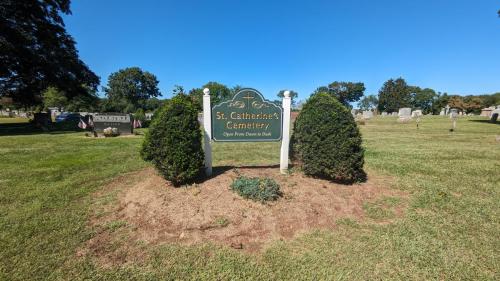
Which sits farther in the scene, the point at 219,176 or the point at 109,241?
the point at 219,176

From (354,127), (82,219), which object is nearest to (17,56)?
(82,219)

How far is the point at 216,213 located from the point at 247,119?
7.45ft

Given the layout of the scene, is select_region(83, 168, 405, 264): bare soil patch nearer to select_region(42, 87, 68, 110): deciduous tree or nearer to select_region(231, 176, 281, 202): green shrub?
select_region(231, 176, 281, 202): green shrub

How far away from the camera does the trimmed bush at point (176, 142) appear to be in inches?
171

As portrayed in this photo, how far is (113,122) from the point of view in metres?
16.4

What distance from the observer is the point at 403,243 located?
326cm

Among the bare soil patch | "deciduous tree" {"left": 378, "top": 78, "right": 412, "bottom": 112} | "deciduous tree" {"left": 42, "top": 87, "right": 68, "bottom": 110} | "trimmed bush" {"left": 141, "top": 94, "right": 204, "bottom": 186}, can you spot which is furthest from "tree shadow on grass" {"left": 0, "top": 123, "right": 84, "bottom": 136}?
"deciduous tree" {"left": 378, "top": 78, "right": 412, "bottom": 112}

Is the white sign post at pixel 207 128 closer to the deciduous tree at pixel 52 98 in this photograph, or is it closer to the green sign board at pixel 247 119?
the green sign board at pixel 247 119

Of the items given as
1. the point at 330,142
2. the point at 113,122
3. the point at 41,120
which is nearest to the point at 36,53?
the point at 41,120

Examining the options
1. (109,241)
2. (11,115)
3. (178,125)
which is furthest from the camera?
(11,115)

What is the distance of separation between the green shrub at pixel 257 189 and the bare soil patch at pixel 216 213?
0.34 ft

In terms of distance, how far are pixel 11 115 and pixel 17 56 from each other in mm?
52944

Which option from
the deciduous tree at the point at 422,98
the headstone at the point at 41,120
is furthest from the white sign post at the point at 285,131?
the deciduous tree at the point at 422,98

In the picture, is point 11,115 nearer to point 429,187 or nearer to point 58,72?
point 58,72
